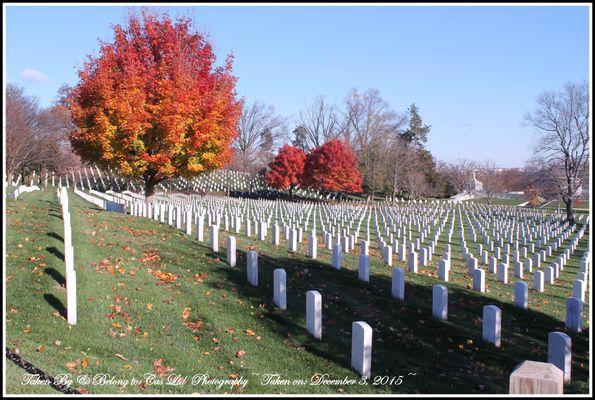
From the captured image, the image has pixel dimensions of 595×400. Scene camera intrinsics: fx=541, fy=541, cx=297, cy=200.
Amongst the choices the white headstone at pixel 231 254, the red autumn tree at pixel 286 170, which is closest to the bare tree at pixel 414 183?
the red autumn tree at pixel 286 170

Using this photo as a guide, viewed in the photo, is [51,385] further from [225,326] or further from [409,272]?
[409,272]

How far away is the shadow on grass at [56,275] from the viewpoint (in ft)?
26.5

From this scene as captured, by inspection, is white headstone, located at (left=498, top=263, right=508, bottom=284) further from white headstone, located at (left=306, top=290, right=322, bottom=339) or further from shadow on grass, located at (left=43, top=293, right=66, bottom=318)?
shadow on grass, located at (left=43, top=293, right=66, bottom=318)

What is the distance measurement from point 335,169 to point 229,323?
1977 inches

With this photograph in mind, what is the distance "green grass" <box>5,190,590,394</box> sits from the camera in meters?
6.10

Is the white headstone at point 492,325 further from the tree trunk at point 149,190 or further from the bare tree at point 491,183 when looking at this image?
the bare tree at point 491,183

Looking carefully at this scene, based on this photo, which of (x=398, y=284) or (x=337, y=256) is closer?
(x=398, y=284)

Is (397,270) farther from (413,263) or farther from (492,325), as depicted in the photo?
(413,263)

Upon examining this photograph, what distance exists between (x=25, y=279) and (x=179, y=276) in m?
2.54

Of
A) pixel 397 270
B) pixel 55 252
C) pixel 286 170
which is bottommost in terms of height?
pixel 397 270

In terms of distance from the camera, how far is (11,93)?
47344 millimetres

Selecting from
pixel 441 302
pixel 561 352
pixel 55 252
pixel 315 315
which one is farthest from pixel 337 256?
pixel 561 352

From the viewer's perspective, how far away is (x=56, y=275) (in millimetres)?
8320

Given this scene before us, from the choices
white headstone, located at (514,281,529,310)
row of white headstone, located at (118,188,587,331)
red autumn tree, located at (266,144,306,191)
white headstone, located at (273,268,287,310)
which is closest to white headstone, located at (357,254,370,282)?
row of white headstone, located at (118,188,587,331)
